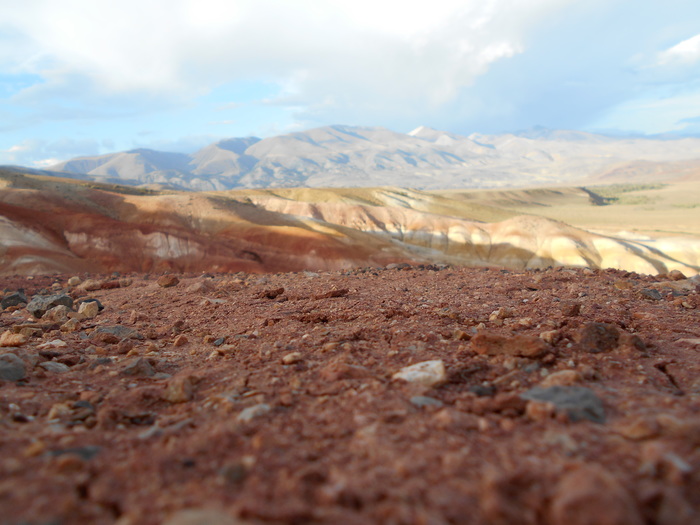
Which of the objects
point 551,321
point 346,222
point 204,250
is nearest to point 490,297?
point 551,321

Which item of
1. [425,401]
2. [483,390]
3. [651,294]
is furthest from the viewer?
[651,294]

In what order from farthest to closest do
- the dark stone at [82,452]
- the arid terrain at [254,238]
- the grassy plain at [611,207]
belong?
1. the grassy plain at [611,207]
2. the arid terrain at [254,238]
3. the dark stone at [82,452]

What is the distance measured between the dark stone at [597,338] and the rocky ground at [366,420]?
0.03 meters

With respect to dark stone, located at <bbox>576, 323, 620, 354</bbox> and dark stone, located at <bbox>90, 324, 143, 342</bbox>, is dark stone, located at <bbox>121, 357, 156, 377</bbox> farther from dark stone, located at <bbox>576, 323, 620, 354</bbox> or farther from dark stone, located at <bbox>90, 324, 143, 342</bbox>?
dark stone, located at <bbox>576, 323, 620, 354</bbox>

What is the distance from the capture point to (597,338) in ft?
14.3

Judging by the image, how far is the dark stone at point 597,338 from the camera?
169 inches

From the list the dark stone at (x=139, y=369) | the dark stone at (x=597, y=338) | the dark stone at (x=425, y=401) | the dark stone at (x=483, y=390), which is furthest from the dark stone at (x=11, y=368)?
the dark stone at (x=597, y=338)

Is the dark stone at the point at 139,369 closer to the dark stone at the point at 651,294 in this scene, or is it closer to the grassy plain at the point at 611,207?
the dark stone at the point at 651,294

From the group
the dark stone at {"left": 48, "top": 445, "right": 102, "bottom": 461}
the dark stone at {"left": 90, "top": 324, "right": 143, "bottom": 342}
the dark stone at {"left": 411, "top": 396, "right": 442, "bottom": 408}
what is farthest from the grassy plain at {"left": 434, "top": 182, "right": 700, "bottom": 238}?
the dark stone at {"left": 48, "top": 445, "right": 102, "bottom": 461}

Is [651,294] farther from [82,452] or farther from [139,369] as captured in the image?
[82,452]

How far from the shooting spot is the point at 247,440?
2.69m

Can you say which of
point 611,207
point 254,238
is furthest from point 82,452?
point 611,207

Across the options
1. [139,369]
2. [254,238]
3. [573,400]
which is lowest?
[254,238]

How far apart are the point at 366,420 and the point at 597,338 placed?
2.85m
